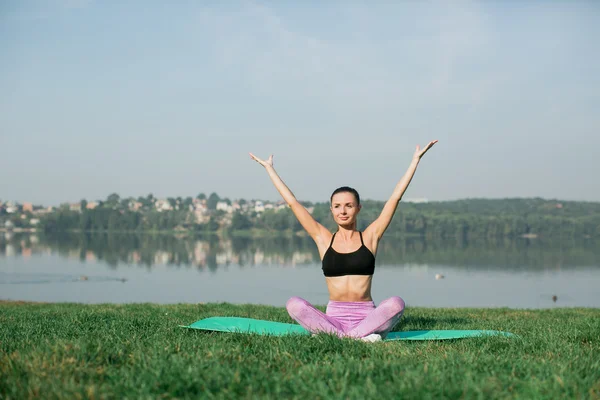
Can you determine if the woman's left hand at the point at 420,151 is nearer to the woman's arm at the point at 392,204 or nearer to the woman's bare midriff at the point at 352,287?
the woman's arm at the point at 392,204

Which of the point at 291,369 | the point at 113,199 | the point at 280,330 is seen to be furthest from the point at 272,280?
the point at 113,199

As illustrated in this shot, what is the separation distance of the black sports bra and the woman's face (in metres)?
0.28

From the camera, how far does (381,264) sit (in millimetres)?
51281

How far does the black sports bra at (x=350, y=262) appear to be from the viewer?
5.59 metres

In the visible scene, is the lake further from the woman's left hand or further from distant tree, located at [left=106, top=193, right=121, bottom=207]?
distant tree, located at [left=106, top=193, right=121, bottom=207]

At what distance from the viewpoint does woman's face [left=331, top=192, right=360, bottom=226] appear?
564cm

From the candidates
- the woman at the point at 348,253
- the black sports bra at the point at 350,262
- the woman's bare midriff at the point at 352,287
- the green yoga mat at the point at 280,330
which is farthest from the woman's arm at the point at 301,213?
the green yoga mat at the point at 280,330

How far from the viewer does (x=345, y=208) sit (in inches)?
223

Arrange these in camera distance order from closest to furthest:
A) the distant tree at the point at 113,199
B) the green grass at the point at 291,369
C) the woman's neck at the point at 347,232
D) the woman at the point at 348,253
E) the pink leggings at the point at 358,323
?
the green grass at the point at 291,369 → the pink leggings at the point at 358,323 → the woman at the point at 348,253 → the woman's neck at the point at 347,232 → the distant tree at the point at 113,199

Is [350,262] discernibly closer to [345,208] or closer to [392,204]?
[345,208]

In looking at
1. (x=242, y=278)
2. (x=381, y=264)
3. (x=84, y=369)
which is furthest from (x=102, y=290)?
(x=84, y=369)

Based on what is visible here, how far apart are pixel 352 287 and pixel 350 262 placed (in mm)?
236

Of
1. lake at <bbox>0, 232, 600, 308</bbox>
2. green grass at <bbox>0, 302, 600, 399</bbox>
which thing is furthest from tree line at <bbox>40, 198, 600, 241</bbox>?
green grass at <bbox>0, 302, 600, 399</bbox>

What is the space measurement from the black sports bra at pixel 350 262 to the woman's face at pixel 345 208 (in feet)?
0.91
